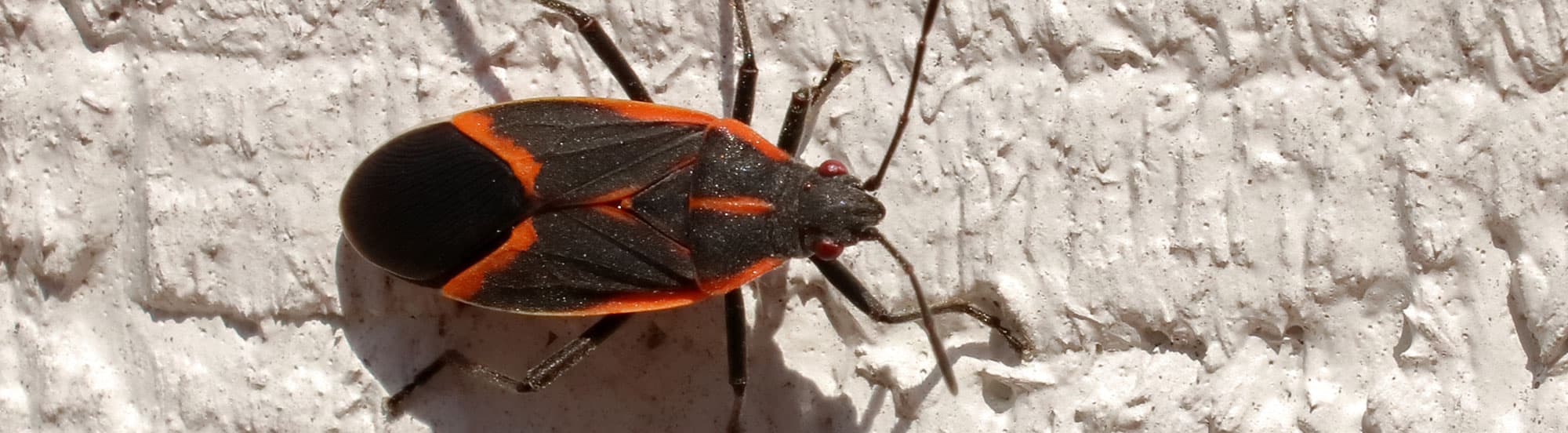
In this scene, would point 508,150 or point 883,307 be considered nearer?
point 508,150

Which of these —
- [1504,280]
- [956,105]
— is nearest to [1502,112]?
[1504,280]

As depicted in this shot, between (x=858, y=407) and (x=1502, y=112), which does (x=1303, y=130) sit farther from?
(x=858, y=407)

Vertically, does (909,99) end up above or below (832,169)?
above

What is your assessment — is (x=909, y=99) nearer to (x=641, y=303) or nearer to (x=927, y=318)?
(x=927, y=318)

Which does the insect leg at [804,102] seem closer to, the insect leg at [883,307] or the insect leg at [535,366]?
the insect leg at [883,307]

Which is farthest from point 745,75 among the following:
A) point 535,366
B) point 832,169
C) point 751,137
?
point 535,366

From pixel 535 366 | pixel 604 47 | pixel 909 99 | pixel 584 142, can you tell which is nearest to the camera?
pixel 909 99

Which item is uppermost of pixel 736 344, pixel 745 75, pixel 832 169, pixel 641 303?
pixel 745 75
